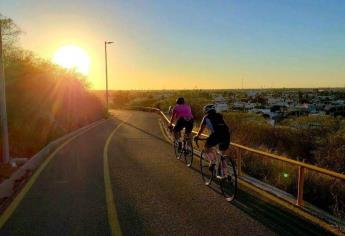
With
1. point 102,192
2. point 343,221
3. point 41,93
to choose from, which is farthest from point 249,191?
point 41,93

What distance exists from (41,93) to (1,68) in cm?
1599

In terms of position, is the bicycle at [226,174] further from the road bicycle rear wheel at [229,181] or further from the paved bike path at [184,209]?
the paved bike path at [184,209]

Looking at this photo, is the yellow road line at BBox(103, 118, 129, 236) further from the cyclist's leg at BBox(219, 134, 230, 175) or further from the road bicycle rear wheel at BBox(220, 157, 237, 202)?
the cyclist's leg at BBox(219, 134, 230, 175)

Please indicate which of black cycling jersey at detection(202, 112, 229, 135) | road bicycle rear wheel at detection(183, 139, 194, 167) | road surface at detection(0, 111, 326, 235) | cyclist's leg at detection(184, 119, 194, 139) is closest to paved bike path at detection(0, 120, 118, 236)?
road surface at detection(0, 111, 326, 235)

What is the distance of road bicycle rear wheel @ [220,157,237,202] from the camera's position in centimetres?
829

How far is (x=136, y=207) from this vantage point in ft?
25.8

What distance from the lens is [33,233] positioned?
654 cm

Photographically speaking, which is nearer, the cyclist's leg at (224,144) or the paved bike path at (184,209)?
the paved bike path at (184,209)

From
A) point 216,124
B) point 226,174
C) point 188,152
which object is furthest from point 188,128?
point 226,174

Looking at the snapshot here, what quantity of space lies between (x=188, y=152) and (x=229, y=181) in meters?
4.30

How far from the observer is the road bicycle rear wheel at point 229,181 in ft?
27.2

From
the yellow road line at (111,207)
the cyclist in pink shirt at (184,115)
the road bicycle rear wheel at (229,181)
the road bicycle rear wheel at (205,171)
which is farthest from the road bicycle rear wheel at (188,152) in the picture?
the road bicycle rear wheel at (229,181)

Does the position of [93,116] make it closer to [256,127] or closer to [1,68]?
[256,127]

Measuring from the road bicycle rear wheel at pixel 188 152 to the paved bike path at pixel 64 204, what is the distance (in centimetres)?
274
